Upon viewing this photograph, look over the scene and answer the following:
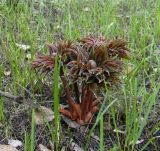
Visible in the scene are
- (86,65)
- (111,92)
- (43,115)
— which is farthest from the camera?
(111,92)

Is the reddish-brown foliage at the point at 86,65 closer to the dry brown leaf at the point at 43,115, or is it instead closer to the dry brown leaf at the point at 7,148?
the dry brown leaf at the point at 43,115

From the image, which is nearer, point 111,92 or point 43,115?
point 43,115

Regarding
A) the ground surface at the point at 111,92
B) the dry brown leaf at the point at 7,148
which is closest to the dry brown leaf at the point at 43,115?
the ground surface at the point at 111,92

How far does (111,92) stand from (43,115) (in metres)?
0.41

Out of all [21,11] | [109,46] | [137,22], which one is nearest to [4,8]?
[21,11]

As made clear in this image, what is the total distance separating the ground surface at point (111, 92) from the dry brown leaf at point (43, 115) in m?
0.03

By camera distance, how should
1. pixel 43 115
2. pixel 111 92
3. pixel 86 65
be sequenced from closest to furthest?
1. pixel 86 65
2. pixel 43 115
3. pixel 111 92

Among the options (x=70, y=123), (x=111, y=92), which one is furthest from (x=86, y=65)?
(x=111, y=92)

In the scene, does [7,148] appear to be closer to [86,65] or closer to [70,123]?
[70,123]

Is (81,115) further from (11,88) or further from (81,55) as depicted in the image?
(11,88)

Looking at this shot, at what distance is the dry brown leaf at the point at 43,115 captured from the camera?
1767 millimetres

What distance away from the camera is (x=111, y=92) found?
1.95 metres

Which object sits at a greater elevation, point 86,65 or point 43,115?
point 86,65

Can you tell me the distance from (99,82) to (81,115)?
30 centimetres
